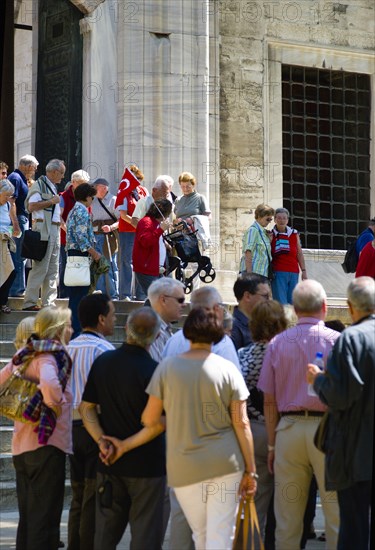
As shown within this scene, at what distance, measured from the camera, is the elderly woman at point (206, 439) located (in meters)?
7.65

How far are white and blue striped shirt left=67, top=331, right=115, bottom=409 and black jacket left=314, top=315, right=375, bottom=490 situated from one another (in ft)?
5.38

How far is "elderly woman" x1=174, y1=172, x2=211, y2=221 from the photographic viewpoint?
14.4 m

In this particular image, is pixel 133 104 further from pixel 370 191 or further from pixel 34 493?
pixel 34 493

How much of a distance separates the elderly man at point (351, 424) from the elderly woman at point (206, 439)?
494 mm

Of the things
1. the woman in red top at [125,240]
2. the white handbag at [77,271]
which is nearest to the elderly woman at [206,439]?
the white handbag at [77,271]

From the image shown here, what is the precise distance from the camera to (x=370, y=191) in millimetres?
19797

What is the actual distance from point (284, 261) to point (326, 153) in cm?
517

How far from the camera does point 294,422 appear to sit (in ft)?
27.1

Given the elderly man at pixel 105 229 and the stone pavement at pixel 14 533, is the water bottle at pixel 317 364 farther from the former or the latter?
the elderly man at pixel 105 229

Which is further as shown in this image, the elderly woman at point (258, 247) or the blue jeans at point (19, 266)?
the elderly woman at point (258, 247)

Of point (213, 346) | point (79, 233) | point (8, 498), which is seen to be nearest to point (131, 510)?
point (213, 346)

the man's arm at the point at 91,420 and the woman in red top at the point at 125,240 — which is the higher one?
the woman in red top at the point at 125,240

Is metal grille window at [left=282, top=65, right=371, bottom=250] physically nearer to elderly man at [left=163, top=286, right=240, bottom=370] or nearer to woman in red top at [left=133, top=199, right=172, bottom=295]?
woman in red top at [left=133, top=199, right=172, bottom=295]

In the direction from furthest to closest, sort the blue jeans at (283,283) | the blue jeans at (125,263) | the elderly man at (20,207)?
the blue jeans at (283,283)
the blue jeans at (125,263)
the elderly man at (20,207)
